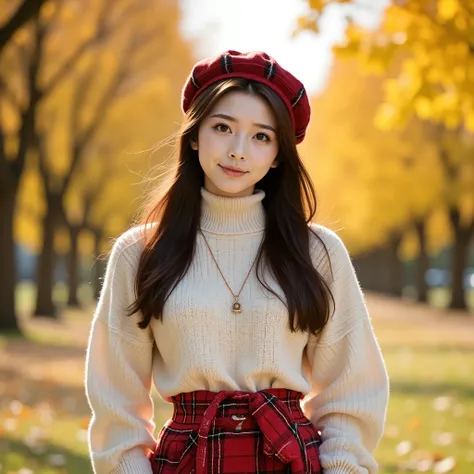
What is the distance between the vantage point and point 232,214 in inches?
115

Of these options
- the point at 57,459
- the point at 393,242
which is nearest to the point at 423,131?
the point at 393,242

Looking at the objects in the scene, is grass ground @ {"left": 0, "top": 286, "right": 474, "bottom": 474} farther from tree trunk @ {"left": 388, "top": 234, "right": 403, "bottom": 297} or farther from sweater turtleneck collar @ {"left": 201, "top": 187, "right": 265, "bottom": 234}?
tree trunk @ {"left": 388, "top": 234, "right": 403, "bottom": 297}

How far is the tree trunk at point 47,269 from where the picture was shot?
69.5 feet

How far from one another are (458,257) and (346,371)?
24.5 m

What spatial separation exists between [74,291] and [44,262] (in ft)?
21.8

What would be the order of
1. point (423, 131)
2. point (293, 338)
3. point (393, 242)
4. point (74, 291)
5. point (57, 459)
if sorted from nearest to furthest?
point (293, 338) → point (57, 459) → point (423, 131) → point (74, 291) → point (393, 242)

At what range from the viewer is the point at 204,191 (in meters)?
2.94

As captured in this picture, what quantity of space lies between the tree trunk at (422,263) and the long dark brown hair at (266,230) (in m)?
28.8

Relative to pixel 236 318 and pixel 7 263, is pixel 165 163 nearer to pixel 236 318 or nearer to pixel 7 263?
pixel 236 318

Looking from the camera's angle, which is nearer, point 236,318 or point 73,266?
point 236,318

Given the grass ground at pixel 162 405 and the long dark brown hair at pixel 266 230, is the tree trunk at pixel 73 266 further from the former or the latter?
the long dark brown hair at pixel 266 230

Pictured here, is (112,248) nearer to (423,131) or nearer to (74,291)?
(423,131)

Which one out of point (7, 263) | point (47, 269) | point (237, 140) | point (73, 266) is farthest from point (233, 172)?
point (73, 266)

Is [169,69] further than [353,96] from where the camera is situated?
No
